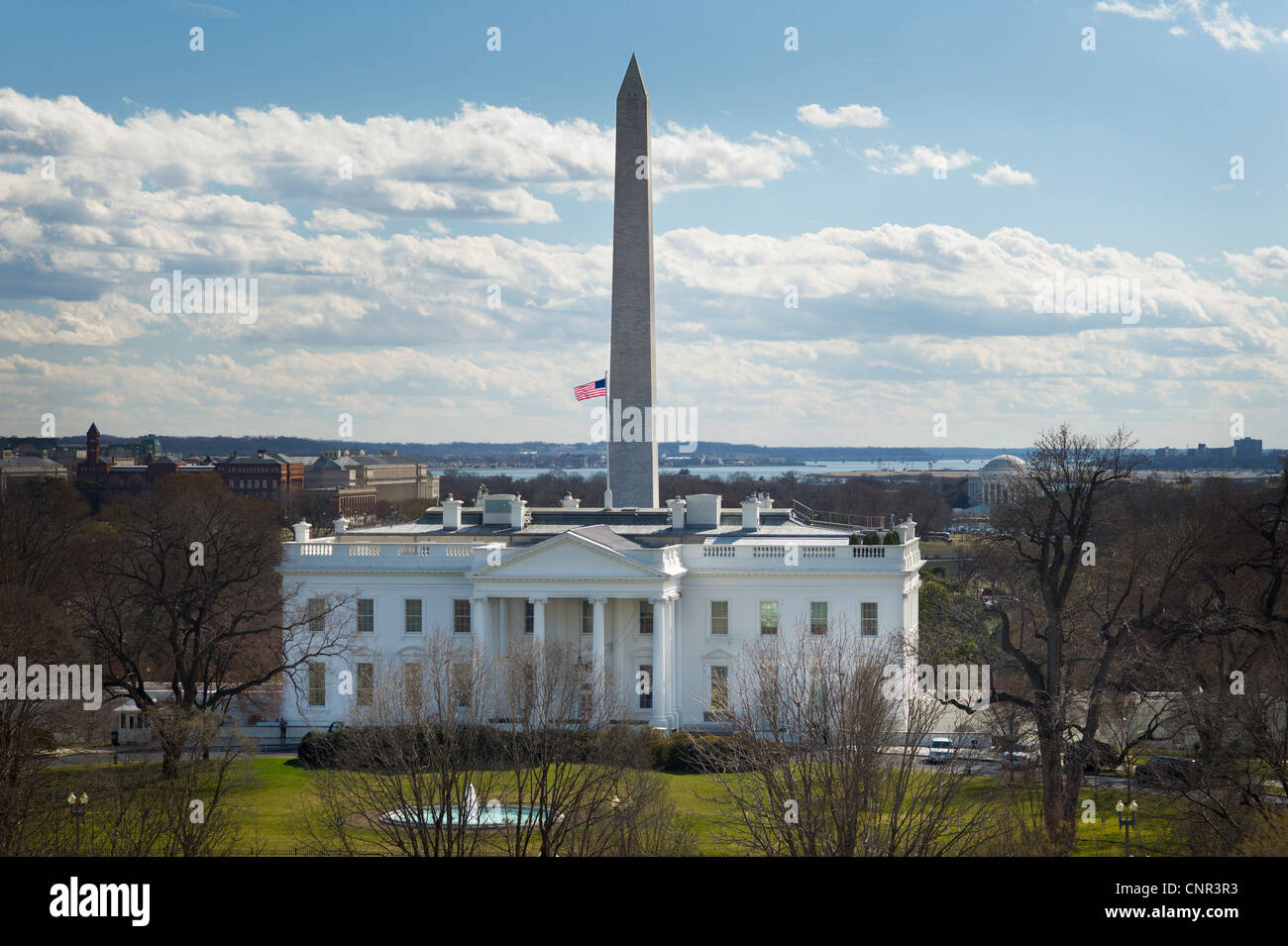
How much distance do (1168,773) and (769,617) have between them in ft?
75.0

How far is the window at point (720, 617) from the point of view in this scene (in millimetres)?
59031

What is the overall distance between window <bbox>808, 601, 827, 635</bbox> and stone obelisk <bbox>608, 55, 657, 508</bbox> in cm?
1461

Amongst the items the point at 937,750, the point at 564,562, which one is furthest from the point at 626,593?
the point at 937,750

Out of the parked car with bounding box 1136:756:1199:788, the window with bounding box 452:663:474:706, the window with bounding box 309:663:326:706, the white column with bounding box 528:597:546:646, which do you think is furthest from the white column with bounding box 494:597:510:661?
the parked car with bounding box 1136:756:1199:788

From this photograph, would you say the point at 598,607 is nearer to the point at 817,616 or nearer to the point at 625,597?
the point at 625,597

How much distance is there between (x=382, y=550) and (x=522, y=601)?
6443mm

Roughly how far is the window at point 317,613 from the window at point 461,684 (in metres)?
16.8

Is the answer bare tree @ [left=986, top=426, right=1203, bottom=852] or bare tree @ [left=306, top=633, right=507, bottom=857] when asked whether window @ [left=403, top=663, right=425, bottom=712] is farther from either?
bare tree @ [left=986, top=426, right=1203, bottom=852]

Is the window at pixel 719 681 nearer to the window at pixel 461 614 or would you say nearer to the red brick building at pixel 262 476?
the window at pixel 461 614

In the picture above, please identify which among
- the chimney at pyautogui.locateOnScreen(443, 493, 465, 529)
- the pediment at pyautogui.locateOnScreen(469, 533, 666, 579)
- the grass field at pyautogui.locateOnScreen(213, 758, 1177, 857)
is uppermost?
the chimney at pyautogui.locateOnScreen(443, 493, 465, 529)

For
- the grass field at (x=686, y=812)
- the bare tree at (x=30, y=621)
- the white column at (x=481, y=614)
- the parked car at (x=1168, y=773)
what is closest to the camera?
the bare tree at (x=30, y=621)

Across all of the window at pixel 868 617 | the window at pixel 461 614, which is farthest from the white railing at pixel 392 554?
the window at pixel 868 617

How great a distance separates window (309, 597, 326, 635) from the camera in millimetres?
58312

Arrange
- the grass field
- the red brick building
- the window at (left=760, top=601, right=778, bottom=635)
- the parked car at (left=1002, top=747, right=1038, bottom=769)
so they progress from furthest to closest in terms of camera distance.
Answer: the red brick building < the window at (left=760, top=601, right=778, bottom=635) < the parked car at (left=1002, top=747, right=1038, bottom=769) < the grass field
